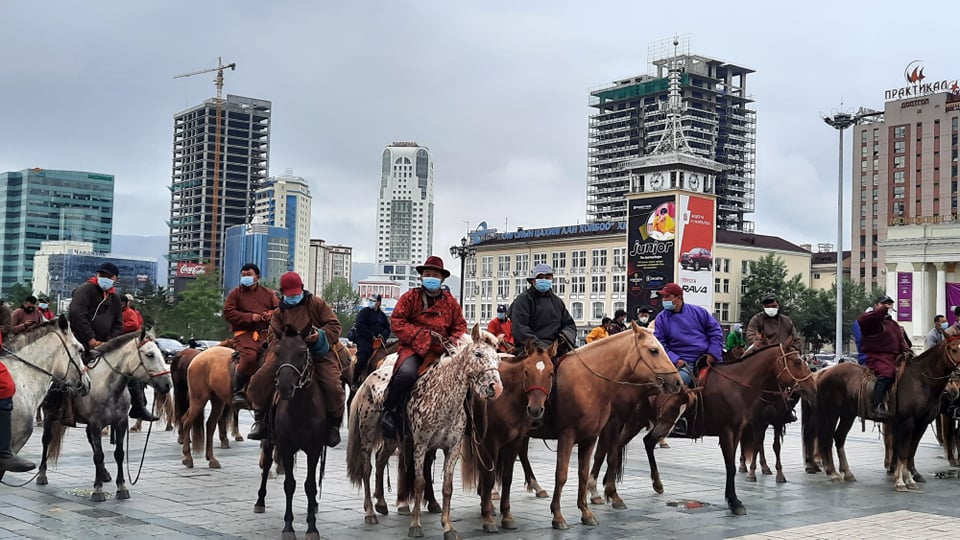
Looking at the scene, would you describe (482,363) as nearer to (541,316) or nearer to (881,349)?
(541,316)

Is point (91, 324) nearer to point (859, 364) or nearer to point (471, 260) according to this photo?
point (859, 364)

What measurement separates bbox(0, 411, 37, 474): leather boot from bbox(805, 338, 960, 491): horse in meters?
11.0

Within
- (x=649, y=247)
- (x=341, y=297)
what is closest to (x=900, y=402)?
(x=649, y=247)

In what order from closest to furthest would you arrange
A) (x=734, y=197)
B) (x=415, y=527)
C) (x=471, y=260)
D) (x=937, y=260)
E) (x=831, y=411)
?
(x=415, y=527), (x=831, y=411), (x=937, y=260), (x=471, y=260), (x=734, y=197)

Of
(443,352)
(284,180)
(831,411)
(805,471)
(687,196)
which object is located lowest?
(805,471)

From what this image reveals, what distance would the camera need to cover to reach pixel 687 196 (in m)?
89.3

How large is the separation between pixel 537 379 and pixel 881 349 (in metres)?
6.91

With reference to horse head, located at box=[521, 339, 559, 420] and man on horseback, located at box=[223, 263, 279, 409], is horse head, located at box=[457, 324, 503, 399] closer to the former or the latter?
horse head, located at box=[521, 339, 559, 420]

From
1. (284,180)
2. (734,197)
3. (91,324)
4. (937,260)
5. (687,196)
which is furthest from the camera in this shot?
(284,180)

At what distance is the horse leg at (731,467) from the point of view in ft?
37.4

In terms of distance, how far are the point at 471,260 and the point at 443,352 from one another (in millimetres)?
111693

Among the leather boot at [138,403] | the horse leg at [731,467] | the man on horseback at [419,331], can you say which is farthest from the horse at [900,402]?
the leather boot at [138,403]

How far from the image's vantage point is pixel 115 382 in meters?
11.8

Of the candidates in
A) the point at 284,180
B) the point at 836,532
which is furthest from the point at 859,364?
the point at 284,180
